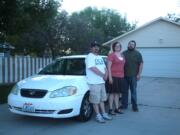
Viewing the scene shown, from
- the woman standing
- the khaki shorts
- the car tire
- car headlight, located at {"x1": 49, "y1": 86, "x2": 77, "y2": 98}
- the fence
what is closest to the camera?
car headlight, located at {"x1": 49, "y1": 86, "x2": 77, "y2": 98}

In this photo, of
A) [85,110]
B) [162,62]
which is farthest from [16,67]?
[162,62]

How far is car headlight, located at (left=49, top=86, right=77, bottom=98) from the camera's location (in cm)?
705

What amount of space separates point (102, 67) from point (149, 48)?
53.9ft

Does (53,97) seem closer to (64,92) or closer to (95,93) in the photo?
(64,92)

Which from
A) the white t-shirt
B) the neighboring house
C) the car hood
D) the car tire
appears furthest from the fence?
the neighboring house

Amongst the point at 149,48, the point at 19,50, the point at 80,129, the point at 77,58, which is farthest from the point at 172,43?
the point at 80,129

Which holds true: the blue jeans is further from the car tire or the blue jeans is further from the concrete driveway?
the car tire

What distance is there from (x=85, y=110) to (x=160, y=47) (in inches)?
650

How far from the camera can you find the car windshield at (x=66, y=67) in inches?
327

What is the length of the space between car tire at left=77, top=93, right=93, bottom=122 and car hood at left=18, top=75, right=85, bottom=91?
0.45 m

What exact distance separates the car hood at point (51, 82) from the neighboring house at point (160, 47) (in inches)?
625

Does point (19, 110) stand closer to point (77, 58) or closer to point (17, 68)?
point (77, 58)

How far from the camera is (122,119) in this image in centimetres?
802

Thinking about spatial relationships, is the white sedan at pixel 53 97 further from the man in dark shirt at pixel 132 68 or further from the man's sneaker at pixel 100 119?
the man in dark shirt at pixel 132 68
